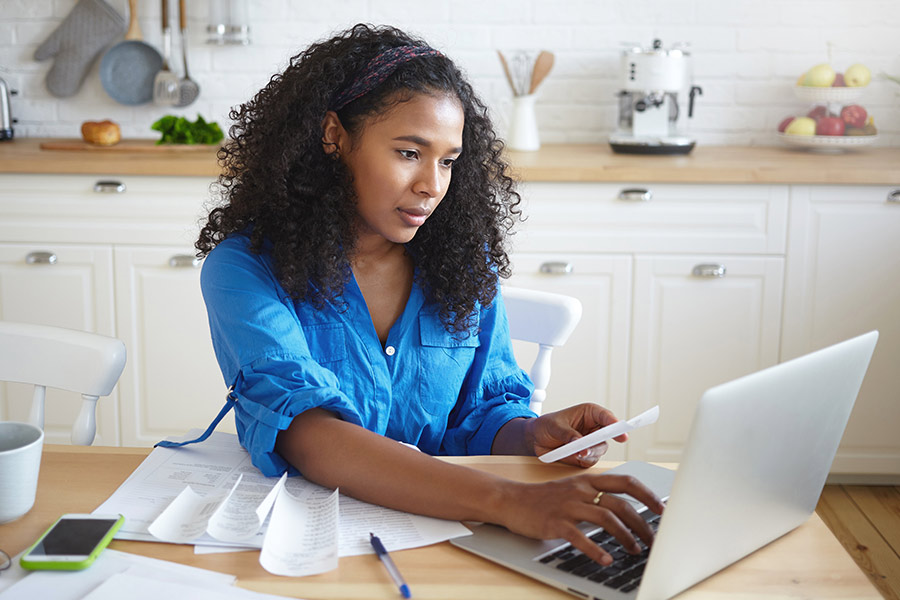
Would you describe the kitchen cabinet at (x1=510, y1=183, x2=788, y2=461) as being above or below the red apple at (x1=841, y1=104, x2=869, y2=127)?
below

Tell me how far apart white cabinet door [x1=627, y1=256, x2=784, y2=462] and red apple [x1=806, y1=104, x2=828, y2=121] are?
0.65 metres

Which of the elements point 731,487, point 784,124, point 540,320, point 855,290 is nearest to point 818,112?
point 784,124

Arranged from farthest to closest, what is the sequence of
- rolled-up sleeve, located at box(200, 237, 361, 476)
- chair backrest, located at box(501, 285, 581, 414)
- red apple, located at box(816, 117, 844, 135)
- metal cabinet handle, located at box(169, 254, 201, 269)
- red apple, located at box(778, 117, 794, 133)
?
red apple, located at box(778, 117, 794, 133), red apple, located at box(816, 117, 844, 135), metal cabinet handle, located at box(169, 254, 201, 269), chair backrest, located at box(501, 285, 581, 414), rolled-up sleeve, located at box(200, 237, 361, 476)

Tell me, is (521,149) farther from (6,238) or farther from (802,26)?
(6,238)

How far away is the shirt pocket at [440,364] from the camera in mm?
1339

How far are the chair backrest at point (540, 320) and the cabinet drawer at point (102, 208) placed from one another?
1.29 metres

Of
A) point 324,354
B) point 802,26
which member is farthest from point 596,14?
point 324,354

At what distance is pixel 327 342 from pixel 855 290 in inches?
72.9

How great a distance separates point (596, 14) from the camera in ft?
10.0

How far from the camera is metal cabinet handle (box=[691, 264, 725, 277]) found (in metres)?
2.56

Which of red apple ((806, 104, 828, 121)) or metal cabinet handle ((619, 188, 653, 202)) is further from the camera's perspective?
red apple ((806, 104, 828, 121))

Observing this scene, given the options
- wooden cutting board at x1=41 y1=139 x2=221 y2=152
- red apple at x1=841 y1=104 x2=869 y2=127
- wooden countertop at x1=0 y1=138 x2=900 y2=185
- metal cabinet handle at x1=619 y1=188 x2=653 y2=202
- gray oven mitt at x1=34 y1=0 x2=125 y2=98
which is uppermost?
gray oven mitt at x1=34 y1=0 x2=125 y2=98

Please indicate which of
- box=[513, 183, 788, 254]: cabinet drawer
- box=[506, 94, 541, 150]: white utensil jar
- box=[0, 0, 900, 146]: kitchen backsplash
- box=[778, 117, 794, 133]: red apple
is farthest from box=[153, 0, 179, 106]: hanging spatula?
box=[778, 117, 794, 133]: red apple

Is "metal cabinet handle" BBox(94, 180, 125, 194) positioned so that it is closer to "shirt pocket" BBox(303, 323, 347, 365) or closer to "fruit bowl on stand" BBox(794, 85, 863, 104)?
"shirt pocket" BBox(303, 323, 347, 365)
